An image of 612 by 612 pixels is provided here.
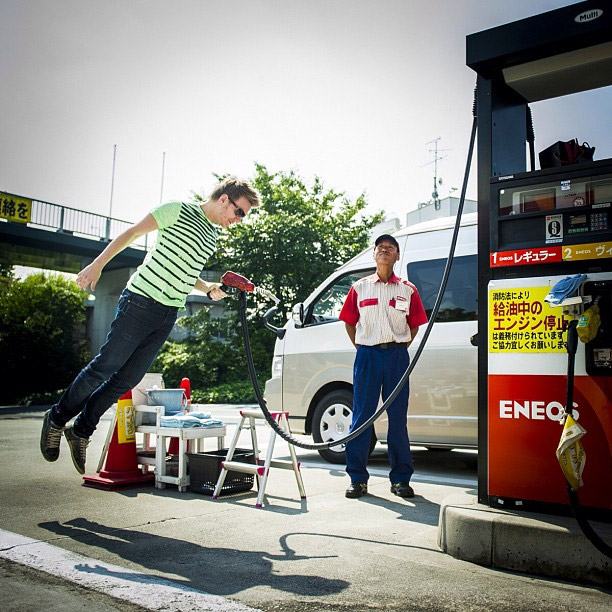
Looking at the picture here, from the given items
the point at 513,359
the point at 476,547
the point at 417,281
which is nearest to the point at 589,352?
the point at 513,359

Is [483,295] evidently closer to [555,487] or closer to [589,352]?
[589,352]

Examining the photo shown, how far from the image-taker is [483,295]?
3.80m

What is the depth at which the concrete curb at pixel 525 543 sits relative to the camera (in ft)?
9.93

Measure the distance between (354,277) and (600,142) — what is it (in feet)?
12.8

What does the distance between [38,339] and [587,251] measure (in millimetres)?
24896

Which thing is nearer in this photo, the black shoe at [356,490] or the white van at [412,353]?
the black shoe at [356,490]

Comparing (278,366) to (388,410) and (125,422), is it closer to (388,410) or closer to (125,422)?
(125,422)

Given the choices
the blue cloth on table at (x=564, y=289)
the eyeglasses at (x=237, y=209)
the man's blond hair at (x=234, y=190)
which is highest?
the man's blond hair at (x=234, y=190)

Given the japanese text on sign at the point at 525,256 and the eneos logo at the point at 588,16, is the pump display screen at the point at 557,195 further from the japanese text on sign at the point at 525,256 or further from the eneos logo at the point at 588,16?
the eneos logo at the point at 588,16

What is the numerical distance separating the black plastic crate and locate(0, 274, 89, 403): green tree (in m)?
20.4

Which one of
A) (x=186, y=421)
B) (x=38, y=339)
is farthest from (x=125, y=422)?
(x=38, y=339)

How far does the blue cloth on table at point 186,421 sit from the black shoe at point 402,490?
61.9 inches

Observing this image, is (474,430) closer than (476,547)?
No

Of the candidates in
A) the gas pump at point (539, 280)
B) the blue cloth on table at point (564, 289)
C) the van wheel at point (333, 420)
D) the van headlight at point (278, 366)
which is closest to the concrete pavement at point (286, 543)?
the gas pump at point (539, 280)
